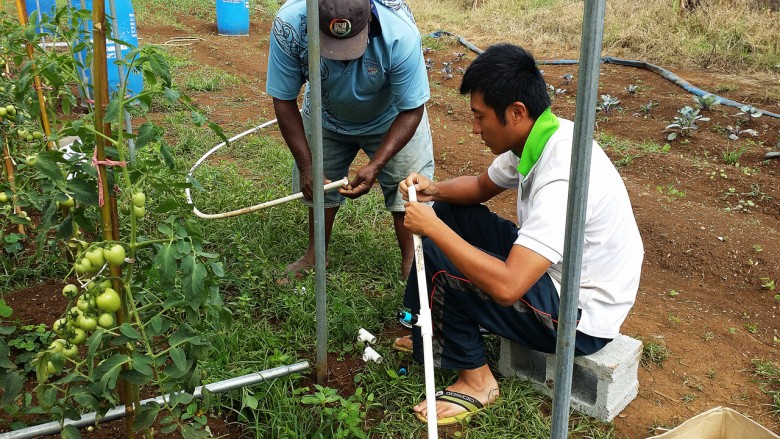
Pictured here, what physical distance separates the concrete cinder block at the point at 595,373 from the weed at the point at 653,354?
20cm

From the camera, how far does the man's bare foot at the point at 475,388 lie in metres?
2.20

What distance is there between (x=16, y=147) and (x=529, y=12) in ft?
28.0

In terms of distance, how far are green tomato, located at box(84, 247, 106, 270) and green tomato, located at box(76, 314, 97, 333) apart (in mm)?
115

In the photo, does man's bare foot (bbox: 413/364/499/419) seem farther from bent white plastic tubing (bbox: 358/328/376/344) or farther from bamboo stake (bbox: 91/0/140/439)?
bamboo stake (bbox: 91/0/140/439)

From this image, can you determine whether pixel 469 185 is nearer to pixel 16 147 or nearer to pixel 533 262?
pixel 533 262

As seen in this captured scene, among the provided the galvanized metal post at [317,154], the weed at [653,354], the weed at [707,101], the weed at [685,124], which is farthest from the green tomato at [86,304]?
the weed at [707,101]

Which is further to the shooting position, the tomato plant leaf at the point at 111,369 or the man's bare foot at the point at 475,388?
the man's bare foot at the point at 475,388

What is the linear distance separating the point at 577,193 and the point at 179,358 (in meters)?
0.95

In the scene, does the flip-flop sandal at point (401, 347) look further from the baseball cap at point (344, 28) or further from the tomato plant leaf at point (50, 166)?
the tomato plant leaf at point (50, 166)

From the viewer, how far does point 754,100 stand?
5.96 meters

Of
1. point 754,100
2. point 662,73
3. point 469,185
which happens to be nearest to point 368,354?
point 469,185

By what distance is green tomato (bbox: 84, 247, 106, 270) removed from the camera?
1345 mm

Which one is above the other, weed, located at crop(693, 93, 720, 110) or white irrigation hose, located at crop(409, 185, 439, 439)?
white irrigation hose, located at crop(409, 185, 439, 439)

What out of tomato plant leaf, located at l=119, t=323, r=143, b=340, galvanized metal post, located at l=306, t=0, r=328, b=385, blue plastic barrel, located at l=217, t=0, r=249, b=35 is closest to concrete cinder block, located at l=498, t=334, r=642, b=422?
galvanized metal post, located at l=306, t=0, r=328, b=385
